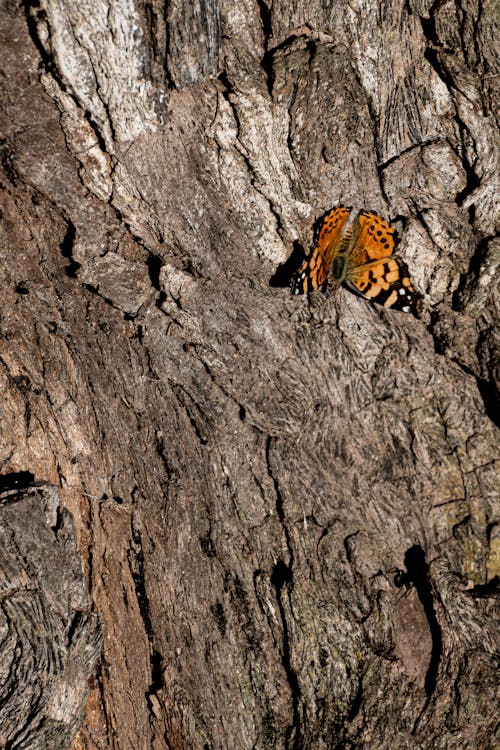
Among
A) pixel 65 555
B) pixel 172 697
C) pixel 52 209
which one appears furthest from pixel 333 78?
pixel 172 697

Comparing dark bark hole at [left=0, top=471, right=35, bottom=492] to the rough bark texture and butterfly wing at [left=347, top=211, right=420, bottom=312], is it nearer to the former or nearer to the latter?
the rough bark texture

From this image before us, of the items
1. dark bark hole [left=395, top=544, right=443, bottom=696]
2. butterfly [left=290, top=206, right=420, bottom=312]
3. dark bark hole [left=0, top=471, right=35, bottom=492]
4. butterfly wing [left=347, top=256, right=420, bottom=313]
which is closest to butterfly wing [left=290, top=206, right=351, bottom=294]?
butterfly [left=290, top=206, right=420, bottom=312]

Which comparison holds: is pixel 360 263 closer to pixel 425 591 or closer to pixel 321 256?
pixel 321 256

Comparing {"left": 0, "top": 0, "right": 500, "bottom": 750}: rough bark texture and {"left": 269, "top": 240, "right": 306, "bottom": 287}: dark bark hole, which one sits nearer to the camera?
{"left": 0, "top": 0, "right": 500, "bottom": 750}: rough bark texture

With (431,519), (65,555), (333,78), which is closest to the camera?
(333,78)

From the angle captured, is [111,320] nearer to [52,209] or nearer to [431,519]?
[52,209]

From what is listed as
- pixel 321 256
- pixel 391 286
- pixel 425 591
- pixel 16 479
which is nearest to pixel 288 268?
pixel 321 256
